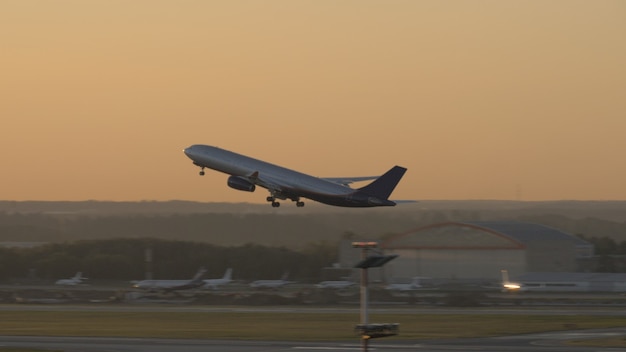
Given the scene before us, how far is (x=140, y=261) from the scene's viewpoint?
442 feet

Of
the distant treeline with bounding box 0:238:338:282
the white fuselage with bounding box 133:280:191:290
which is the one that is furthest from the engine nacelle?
the distant treeline with bounding box 0:238:338:282

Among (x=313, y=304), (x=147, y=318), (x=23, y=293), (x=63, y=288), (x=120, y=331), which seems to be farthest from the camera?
(x=63, y=288)

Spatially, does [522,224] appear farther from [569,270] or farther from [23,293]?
[23,293]

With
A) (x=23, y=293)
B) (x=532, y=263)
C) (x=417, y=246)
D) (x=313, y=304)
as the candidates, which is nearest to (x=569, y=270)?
(x=532, y=263)

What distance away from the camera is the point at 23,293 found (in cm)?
11100

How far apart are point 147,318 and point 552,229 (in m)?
60.9

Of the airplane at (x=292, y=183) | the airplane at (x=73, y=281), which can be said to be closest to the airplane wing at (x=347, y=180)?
the airplane at (x=292, y=183)

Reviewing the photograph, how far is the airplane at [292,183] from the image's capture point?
8744 centimetres

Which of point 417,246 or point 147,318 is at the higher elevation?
point 417,246

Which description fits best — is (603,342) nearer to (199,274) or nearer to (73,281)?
(199,274)

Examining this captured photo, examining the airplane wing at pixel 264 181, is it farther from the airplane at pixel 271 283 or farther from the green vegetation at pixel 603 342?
the airplane at pixel 271 283

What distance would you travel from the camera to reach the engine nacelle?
8762 centimetres

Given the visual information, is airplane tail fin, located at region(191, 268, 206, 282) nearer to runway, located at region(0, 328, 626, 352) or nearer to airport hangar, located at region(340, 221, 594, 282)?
airport hangar, located at region(340, 221, 594, 282)

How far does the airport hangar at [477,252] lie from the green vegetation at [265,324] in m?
38.3
